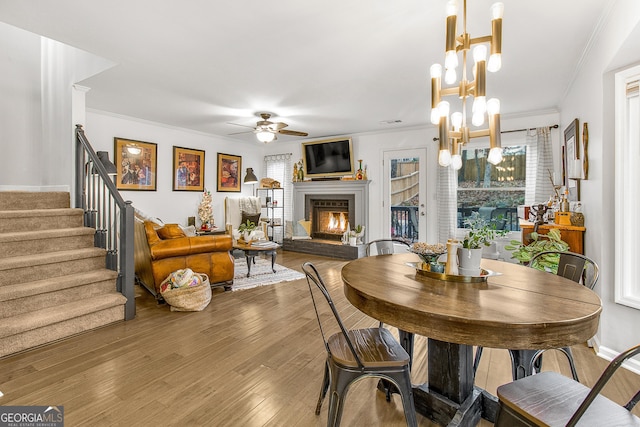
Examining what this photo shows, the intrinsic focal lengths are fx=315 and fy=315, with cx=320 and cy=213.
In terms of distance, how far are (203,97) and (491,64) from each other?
Answer: 362 centimetres

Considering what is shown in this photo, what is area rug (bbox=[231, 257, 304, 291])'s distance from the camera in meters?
4.28

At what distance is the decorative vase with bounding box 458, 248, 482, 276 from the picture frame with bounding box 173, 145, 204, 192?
18.7ft

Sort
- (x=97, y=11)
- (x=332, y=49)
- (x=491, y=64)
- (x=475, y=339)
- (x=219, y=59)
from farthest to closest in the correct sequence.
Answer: (x=219, y=59) < (x=332, y=49) < (x=97, y=11) < (x=491, y=64) < (x=475, y=339)

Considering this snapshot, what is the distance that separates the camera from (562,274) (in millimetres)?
2086

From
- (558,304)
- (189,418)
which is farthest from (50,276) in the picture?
(558,304)

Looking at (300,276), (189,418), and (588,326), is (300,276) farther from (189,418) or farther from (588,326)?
(588,326)

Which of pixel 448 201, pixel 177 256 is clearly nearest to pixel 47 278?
pixel 177 256

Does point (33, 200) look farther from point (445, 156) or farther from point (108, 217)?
point (445, 156)

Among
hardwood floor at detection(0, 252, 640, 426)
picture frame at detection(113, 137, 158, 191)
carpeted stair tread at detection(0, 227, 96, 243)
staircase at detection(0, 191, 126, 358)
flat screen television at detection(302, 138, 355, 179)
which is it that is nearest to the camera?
hardwood floor at detection(0, 252, 640, 426)

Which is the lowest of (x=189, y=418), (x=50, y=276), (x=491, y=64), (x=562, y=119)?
(x=189, y=418)

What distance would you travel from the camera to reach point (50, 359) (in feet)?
7.63

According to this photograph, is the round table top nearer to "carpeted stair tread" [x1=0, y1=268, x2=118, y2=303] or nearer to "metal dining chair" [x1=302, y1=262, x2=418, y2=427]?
"metal dining chair" [x1=302, y1=262, x2=418, y2=427]

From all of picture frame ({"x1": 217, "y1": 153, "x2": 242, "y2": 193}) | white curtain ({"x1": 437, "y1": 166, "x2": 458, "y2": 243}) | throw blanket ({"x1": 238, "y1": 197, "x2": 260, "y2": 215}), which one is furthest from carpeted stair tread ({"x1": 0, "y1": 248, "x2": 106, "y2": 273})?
white curtain ({"x1": 437, "y1": 166, "x2": 458, "y2": 243})

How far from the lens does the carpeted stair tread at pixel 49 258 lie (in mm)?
2688
